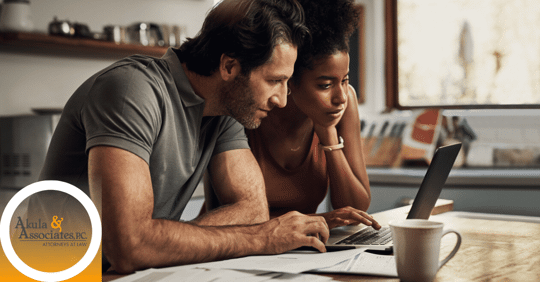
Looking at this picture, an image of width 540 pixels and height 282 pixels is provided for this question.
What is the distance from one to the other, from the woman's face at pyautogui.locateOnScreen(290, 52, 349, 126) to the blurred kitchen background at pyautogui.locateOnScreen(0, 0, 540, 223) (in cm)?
104

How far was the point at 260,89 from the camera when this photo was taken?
1234 mm

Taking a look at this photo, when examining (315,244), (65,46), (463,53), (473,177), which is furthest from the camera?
(463,53)

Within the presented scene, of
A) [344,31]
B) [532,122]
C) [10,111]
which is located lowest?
[532,122]

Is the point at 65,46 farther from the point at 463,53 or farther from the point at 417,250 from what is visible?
the point at 417,250

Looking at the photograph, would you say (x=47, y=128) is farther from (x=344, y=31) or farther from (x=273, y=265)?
(x=273, y=265)

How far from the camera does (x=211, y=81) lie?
1.25 metres

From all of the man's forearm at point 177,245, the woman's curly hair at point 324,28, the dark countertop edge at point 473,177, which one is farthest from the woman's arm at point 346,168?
the dark countertop edge at point 473,177

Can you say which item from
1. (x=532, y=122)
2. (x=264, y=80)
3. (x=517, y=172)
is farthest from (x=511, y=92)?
(x=264, y=80)

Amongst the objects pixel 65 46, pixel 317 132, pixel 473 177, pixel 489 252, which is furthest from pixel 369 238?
pixel 65 46

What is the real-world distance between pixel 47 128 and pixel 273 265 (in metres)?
2.10

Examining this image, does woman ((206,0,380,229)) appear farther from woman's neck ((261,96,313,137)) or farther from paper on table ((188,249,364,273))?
paper on table ((188,249,364,273))

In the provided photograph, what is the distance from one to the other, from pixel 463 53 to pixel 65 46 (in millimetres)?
2493

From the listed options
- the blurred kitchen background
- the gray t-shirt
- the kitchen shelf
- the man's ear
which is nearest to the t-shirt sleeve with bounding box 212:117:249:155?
the gray t-shirt

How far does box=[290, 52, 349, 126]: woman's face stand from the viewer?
148 centimetres
